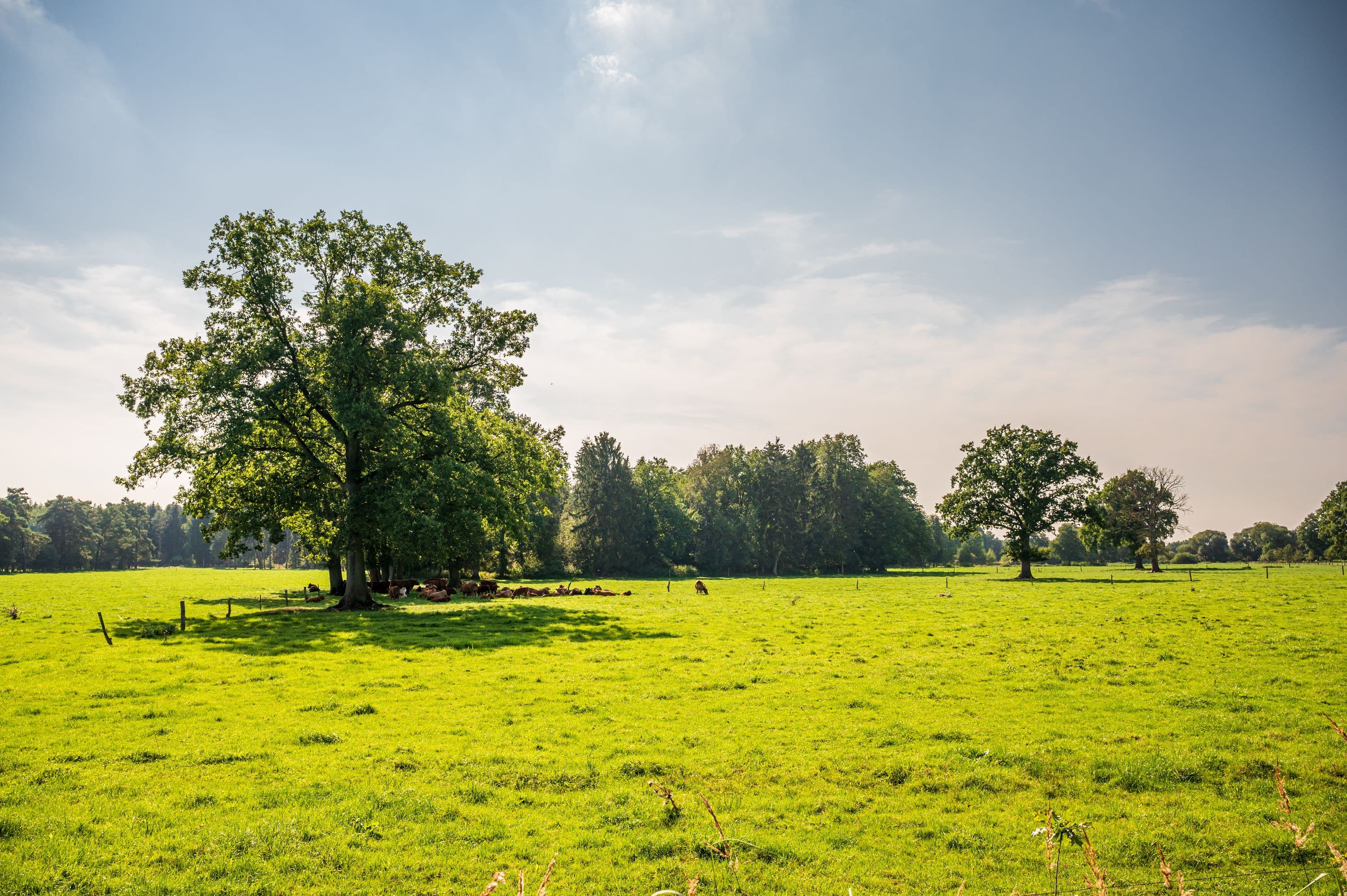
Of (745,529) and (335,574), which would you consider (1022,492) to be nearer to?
(745,529)

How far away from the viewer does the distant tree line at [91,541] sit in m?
131

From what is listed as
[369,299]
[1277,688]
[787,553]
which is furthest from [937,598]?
[787,553]

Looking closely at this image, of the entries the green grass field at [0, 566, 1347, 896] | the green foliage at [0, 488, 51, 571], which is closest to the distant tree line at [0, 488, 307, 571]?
the green foliage at [0, 488, 51, 571]

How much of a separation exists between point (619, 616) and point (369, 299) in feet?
70.4

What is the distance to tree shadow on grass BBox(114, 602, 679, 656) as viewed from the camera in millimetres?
25828

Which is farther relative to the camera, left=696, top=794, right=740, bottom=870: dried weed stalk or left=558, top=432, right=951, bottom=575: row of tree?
left=558, top=432, right=951, bottom=575: row of tree

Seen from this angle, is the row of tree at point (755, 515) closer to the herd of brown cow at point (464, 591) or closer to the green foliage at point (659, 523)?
the green foliage at point (659, 523)

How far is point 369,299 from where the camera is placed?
37.2m

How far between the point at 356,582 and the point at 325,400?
10.7 meters

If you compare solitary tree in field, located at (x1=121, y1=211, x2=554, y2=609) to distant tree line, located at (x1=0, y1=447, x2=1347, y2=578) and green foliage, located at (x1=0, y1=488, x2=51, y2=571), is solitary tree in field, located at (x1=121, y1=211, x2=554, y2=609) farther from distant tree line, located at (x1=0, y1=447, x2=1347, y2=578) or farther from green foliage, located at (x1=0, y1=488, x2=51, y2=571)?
green foliage, located at (x1=0, y1=488, x2=51, y2=571)

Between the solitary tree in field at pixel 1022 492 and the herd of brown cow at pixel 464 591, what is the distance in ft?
113

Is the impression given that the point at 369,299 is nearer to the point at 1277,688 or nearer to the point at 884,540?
the point at 1277,688

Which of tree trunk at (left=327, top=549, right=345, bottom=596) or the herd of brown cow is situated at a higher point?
tree trunk at (left=327, top=549, right=345, bottom=596)

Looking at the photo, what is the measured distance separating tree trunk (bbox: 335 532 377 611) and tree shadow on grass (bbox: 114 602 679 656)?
1.64 m
